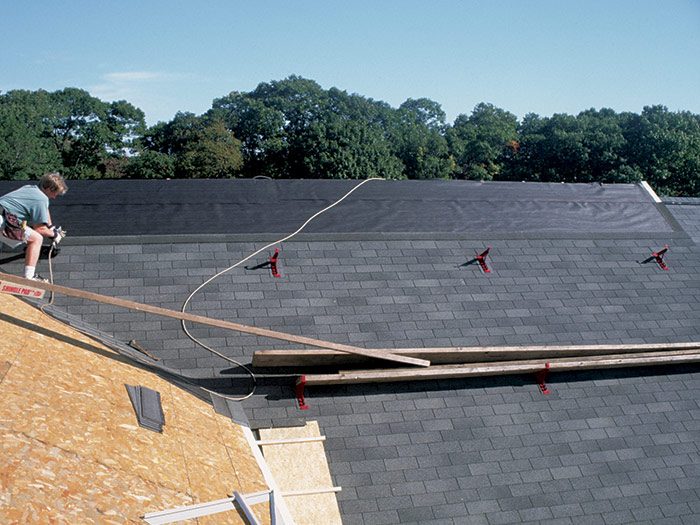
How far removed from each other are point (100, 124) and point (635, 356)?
50503 mm

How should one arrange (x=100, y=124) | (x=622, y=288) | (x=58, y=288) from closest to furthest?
(x=58, y=288), (x=622, y=288), (x=100, y=124)

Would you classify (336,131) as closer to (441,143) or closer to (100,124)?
(441,143)

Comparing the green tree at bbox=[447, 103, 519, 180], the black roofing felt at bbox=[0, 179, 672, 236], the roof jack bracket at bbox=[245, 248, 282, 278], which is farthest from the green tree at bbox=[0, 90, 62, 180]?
the roof jack bracket at bbox=[245, 248, 282, 278]

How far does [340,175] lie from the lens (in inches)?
1845

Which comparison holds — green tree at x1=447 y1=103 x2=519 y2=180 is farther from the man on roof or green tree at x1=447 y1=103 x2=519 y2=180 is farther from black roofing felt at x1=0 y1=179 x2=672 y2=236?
the man on roof

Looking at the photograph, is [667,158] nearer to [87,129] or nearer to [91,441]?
[87,129]

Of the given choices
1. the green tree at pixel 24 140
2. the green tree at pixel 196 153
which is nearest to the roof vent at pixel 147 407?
the green tree at pixel 24 140

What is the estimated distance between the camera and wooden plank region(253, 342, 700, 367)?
8.47 metres

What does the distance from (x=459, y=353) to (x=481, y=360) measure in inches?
18.8

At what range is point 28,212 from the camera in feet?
29.4

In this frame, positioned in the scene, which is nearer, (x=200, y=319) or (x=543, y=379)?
(x=200, y=319)

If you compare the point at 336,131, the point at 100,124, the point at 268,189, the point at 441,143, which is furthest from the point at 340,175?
the point at 268,189

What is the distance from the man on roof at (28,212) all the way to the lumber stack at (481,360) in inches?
134

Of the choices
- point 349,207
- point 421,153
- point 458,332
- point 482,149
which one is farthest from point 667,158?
point 458,332
